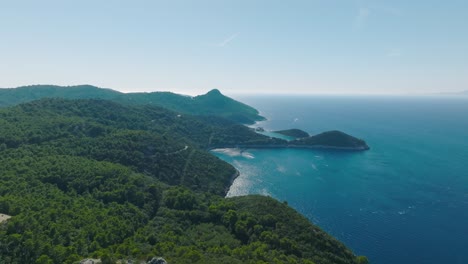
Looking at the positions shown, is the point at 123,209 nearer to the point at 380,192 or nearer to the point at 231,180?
the point at 231,180

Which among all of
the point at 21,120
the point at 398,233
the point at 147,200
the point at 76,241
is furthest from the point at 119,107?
the point at 398,233

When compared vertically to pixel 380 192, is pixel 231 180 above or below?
below

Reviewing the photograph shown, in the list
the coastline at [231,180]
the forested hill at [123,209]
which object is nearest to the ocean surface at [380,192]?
the coastline at [231,180]

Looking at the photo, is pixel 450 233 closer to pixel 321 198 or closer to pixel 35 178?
pixel 321 198

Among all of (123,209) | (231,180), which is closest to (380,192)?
(231,180)

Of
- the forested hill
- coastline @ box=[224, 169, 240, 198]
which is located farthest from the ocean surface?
the forested hill

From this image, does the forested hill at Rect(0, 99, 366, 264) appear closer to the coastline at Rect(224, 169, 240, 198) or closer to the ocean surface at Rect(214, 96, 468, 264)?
the coastline at Rect(224, 169, 240, 198)

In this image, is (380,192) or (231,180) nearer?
(380,192)

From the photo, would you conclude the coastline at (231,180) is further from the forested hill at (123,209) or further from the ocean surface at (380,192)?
the forested hill at (123,209)

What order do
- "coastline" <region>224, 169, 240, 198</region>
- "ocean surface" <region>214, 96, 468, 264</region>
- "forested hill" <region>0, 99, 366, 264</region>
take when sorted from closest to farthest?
"forested hill" <region>0, 99, 366, 264</region> → "ocean surface" <region>214, 96, 468, 264</region> → "coastline" <region>224, 169, 240, 198</region>
